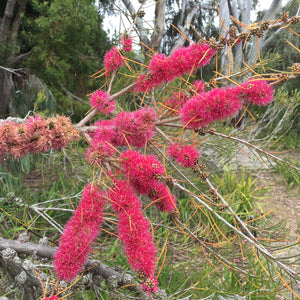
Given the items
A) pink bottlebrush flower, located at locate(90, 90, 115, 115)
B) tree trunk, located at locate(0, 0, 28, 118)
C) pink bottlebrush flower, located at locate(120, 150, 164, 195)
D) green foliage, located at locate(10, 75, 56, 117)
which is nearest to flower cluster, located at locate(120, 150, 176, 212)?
pink bottlebrush flower, located at locate(120, 150, 164, 195)

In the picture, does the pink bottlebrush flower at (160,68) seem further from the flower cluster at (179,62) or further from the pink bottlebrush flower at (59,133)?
the pink bottlebrush flower at (59,133)

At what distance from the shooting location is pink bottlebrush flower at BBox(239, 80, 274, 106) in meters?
0.27

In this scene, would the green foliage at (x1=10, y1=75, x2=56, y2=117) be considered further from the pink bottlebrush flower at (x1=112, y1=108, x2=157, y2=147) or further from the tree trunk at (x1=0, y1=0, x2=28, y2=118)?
the pink bottlebrush flower at (x1=112, y1=108, x2=157, y2=147)

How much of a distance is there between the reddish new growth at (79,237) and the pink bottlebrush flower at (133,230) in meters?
0.02

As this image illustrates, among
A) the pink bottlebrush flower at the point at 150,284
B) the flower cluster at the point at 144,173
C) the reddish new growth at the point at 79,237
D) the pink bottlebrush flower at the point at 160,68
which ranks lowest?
the pink bottlebrush flower at the point at 150,284

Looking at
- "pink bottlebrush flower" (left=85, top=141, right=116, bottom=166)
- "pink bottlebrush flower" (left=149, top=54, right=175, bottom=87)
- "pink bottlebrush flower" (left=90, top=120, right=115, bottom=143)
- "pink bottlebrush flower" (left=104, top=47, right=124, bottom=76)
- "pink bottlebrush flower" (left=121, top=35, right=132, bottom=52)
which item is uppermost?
"pink bottlebrush flower" (left=121, top=35, right=132, bottom=52)


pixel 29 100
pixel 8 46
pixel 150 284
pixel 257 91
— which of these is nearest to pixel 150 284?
pixel 150 284

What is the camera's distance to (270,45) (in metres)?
2.66

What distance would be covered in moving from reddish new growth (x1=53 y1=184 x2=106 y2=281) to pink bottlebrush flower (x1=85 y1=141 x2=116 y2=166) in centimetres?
3

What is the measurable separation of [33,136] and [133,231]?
0.13 metres

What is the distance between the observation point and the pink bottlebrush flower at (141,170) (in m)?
0.27

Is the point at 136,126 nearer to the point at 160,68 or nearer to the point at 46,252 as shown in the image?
the point at 160,68

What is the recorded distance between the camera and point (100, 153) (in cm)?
28

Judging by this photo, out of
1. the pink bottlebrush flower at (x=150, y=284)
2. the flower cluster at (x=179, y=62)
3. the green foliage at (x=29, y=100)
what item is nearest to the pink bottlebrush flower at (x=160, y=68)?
the flower cluster at (x=179, y=62)
